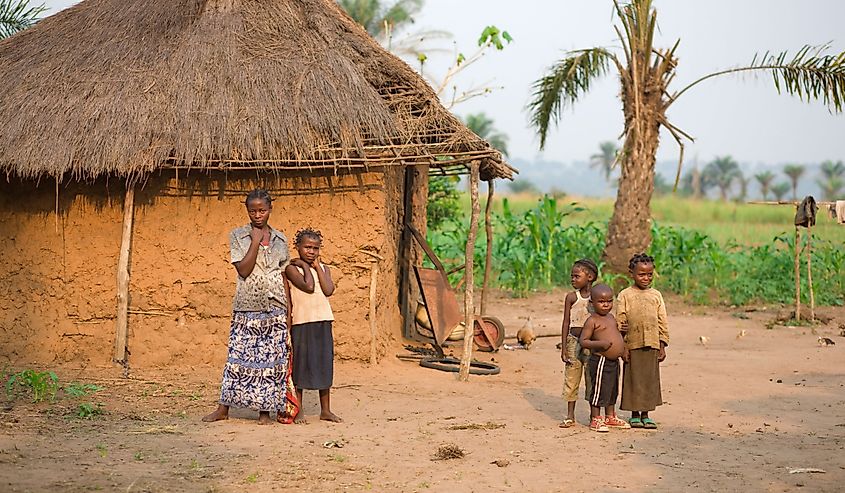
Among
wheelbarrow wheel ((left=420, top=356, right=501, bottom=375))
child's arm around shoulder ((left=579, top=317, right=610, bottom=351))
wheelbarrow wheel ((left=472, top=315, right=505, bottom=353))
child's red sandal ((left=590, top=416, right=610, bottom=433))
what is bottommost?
child's red sandal ((left=590, top=416, right=610, bottom=433))

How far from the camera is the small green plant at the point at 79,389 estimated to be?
7.41m

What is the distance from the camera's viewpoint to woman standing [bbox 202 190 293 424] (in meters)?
6.39

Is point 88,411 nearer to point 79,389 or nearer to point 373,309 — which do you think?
point 79,389

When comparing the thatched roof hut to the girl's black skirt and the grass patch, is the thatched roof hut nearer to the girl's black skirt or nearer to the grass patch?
the girl's black skirt

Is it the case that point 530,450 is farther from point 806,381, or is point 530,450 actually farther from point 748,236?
point 748,236

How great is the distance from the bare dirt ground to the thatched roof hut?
530 millimetres

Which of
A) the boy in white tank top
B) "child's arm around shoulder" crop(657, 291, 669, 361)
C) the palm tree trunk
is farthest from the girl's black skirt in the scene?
the palm tree trunk

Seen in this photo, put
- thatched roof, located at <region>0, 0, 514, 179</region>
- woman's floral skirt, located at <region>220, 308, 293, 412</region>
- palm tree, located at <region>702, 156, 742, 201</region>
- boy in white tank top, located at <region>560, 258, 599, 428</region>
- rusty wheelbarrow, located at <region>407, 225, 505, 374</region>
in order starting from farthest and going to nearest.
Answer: palm tree, located at <region>702, 156, 742, 201</region>
rusty wheelbarrow, located at <region>407, 225, 505, 374</region>
thatched roof, located at <region>0, 0, 514, 179</region>
boy in white tank top, located at <region>560, 258, 599, 428</region>
woman's floral skirt, located at <region>220, 308, 293, 412</region>

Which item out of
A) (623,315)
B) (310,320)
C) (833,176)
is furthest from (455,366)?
(833,176)

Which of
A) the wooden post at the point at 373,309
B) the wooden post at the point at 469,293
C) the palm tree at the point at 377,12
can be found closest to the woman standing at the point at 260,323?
the wooden post at the point at 373,309

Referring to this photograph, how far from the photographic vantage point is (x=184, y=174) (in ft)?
28.2

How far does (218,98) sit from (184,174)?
2.32 feet

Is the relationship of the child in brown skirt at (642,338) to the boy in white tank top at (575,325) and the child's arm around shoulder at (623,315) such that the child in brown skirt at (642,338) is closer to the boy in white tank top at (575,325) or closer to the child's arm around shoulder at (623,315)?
the child's arm around shoulder at (623,315)

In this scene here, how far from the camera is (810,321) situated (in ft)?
42.2
